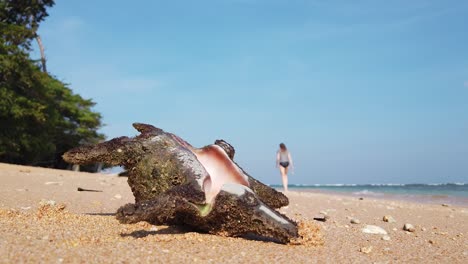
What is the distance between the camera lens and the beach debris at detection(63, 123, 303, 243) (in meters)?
3.46

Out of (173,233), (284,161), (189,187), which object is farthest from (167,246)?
(284,161)

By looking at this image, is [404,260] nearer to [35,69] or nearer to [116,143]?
[116,143]

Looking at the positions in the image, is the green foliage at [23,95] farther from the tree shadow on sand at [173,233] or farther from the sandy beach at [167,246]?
the tree shadow on sand at [173,233]

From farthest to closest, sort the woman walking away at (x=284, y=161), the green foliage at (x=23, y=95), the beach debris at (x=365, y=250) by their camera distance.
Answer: the green foliage at (x=23, y=95), the woman walking away at (x=284, y=161), the beach debris at (x=365, y=250)

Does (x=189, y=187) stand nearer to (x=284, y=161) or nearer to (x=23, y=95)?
(x=284, y=161)

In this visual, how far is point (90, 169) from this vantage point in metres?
35.3

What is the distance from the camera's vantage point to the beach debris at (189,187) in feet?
11.4

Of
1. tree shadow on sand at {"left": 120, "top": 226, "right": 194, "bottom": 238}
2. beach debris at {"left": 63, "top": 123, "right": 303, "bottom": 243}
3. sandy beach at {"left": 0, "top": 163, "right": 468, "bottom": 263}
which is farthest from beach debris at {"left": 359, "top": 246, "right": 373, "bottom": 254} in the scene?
tree shadow on sand at {"left": 120, "top": 226, "right": 194, "bottom": 238}

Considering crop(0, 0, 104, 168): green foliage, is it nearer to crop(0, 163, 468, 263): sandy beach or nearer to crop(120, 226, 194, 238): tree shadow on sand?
crop(0, 163, 468, 263): sandy beach

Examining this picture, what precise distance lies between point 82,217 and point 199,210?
1453mm

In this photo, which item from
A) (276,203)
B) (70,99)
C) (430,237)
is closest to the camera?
(276,203)

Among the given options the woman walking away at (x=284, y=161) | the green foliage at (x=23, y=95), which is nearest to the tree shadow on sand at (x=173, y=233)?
the woman walking away at (x=284, y=161)

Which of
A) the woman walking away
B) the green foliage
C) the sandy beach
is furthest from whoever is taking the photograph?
the green foliage

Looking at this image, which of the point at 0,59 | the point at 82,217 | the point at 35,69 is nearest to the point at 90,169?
the point at 35,69
